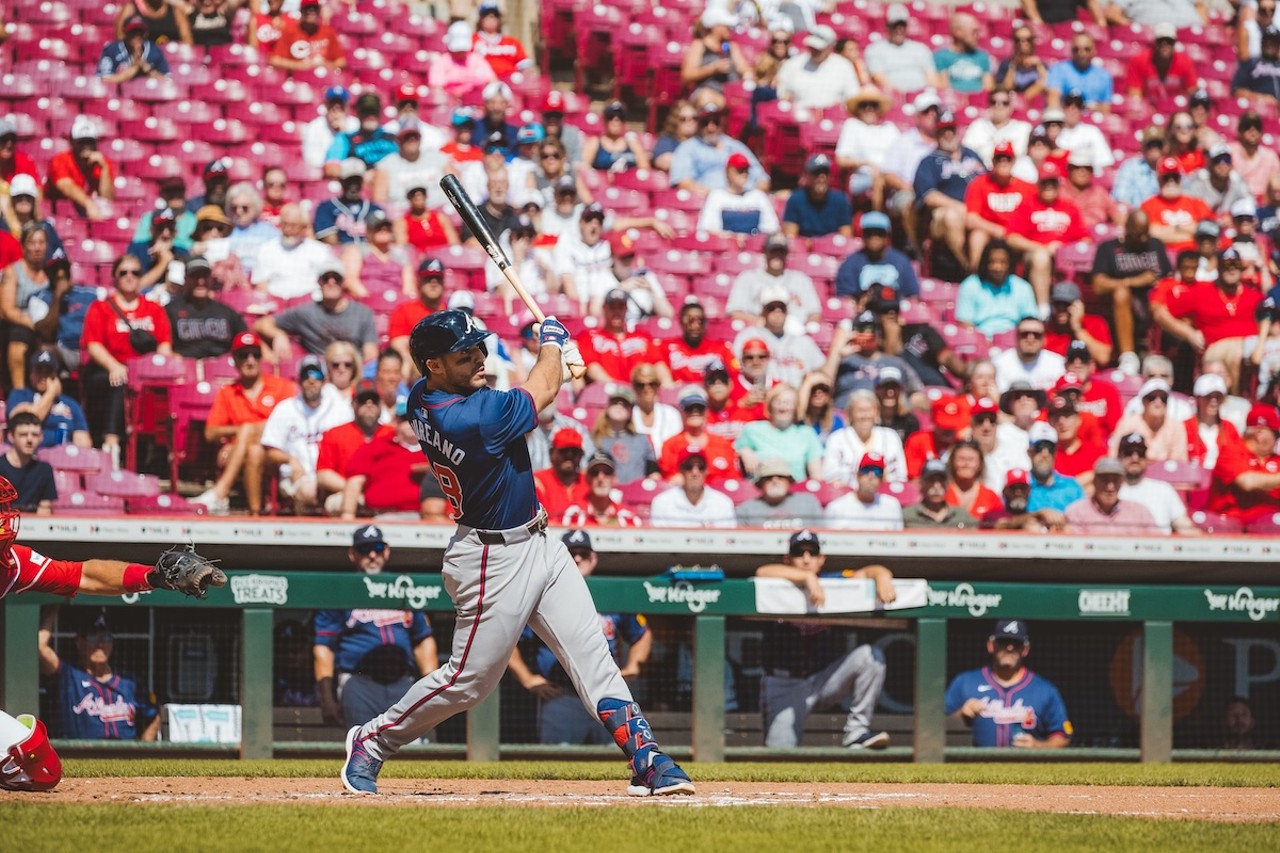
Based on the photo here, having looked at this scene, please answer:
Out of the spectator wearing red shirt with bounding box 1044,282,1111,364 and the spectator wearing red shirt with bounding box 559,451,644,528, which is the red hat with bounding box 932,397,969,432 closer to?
the spectator wearing red shirt with bounding box 1044,282,1111,364

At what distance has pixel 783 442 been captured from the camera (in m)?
10.3

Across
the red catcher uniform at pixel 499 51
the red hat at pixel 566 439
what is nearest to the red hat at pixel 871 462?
the red hat at pixel 566 439

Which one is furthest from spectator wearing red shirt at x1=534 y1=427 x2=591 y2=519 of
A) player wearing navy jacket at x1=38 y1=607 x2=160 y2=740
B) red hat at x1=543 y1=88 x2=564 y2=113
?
red hat at x1=543 y1=88 x2=564 y2=113

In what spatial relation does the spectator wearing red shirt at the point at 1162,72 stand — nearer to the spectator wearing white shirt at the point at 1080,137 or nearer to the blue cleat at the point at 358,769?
the spectator wearing white shirt at the point at 1080,137

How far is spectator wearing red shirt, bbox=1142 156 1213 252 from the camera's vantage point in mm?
13320

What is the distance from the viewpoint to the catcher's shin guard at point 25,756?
5.88 m

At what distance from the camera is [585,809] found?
570 cm

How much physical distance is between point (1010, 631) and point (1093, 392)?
2.94 meters

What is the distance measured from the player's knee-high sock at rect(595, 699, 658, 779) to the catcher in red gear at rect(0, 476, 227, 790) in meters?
1.39

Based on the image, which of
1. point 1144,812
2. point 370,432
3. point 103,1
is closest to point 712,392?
point 370,432

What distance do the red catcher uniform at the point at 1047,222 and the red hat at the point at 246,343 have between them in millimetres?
5799

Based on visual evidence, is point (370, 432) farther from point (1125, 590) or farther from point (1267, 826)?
point (1267, 826)

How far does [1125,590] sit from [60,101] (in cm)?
846

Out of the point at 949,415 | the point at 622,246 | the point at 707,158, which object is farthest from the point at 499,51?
the point at 949,415
